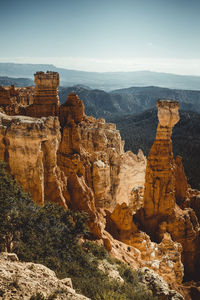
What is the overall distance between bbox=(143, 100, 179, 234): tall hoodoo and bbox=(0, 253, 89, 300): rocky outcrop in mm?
14838

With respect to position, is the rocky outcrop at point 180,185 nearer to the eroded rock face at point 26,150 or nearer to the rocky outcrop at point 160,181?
the rocky outcrop at point 160,181

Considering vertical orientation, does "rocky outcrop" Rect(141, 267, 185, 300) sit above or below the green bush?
below

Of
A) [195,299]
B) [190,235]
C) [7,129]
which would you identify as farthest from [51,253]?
[190,235]

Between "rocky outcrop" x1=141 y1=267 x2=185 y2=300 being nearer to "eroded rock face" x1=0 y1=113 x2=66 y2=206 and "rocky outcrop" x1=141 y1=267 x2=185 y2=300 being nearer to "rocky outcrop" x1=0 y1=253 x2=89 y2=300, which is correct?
"rocky outcrop" x1=0 y1=253 x2=89 y2=300

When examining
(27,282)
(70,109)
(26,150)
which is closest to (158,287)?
(27,282)

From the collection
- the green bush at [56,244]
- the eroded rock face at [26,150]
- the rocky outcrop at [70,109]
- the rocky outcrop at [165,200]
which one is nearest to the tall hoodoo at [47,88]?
the rocky outcrop at [70,109]

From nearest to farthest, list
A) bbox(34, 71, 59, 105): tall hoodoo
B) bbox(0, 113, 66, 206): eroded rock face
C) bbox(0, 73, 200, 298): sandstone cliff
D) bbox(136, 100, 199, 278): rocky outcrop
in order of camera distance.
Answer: bbox(0, 113, 66, 206): eroded rock face < bbox(0, 73, 200, 298): sandstone cliff < bbox(136, 100, 199, 278): rocky outcrop < bbox(34, 71, 59, 105): tall hoodoo

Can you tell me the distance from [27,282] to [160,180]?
644 inches

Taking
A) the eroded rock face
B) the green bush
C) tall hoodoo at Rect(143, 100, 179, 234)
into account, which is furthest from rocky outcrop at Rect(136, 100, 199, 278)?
the eroded rock face

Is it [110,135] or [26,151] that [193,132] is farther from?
[26,151]

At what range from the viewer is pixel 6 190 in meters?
11.5

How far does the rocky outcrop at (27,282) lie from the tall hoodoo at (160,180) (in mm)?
14838

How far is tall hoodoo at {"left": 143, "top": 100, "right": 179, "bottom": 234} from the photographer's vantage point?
872 inches

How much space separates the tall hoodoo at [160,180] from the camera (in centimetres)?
2216
